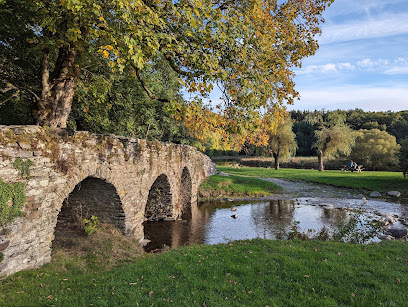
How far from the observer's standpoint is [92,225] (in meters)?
10.2

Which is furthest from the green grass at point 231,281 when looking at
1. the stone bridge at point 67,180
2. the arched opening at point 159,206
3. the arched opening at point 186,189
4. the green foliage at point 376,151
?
the green foliage at point 376,151

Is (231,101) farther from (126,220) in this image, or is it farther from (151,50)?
(126,220)

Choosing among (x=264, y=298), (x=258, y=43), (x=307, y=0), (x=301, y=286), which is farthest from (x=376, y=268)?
(x=307, y=0)

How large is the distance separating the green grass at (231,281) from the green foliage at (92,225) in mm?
2023

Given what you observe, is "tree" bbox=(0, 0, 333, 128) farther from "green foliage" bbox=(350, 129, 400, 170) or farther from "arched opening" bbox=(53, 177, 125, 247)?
"green foliage" bbox=(350, 129, 400, 170)

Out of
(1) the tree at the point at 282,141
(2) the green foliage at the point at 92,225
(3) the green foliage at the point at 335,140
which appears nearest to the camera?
(2) the green foliage at the point at 92,225

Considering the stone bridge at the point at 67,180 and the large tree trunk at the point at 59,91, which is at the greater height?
the large tree trunk at the point at 59,91

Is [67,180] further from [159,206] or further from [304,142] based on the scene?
[304,142]

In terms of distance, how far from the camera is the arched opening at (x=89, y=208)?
10.2 meters

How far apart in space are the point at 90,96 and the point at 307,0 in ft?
34.6

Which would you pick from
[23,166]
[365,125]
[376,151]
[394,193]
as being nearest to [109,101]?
[23,166]

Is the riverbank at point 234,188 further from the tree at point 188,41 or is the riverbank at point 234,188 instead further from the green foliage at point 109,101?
the tree at point 188,41

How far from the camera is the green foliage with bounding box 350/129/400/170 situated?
41.2 meters

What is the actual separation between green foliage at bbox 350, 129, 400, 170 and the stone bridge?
126 feet
